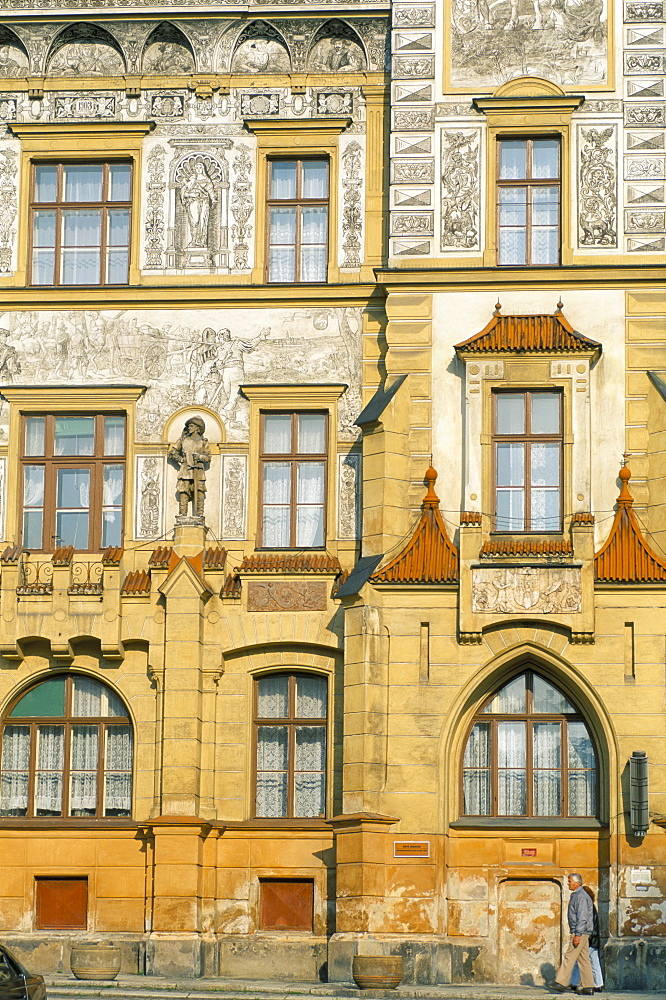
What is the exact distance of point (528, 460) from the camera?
30.5 meters

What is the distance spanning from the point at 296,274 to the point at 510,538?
592cm

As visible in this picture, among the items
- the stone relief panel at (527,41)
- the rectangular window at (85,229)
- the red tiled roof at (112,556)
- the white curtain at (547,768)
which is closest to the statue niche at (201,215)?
the rectangular window at (85,229)

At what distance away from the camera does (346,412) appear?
31812mm

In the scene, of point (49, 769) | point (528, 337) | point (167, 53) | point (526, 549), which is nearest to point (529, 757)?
point (526, 549)

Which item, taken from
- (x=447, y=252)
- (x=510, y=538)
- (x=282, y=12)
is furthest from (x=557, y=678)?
(x=282, y=12)

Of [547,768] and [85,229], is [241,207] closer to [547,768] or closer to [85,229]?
[85,229]

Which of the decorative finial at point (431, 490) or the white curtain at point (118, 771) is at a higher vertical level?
the decorative finial at point (431, 490)

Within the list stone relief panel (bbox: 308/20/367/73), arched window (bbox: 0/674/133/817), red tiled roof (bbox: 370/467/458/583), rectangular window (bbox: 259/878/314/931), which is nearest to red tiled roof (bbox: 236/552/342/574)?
red tiled roof (bbox: 370/467/458/583)

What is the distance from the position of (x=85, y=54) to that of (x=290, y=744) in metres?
12.1

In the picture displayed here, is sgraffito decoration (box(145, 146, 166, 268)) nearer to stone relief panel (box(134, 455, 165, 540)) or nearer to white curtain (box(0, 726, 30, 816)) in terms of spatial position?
stone relief panel (box(134, 455, 165, 540))

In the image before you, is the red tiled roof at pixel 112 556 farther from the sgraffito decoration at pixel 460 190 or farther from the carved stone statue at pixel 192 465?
the sgraffito decoration at pixel 460 190

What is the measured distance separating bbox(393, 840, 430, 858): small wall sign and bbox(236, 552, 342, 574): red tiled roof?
14.6 feet

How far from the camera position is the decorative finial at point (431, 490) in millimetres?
30234

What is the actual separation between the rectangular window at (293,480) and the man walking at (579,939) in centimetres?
721
